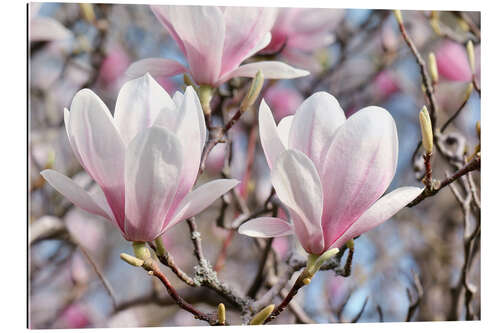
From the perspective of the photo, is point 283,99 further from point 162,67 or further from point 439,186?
point 439,186

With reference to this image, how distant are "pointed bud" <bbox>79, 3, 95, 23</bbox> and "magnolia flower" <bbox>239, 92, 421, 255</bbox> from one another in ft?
1.81

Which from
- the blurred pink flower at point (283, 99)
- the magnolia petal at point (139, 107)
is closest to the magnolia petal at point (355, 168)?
the magnolia petal at point (139, 107)

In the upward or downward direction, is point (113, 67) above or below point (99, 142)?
above

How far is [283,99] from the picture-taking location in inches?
58.4

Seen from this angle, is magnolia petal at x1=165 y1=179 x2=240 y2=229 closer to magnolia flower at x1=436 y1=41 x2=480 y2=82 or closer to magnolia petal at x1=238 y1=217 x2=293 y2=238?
magnolia petal at x1=238 y1=217 x2=293 y2=238

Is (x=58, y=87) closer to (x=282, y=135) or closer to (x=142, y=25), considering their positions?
(x=142, y=25)

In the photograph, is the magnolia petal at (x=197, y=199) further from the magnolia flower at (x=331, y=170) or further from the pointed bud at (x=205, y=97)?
the pointed bud at (x=205, y=97)

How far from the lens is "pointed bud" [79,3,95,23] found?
4.58 feet

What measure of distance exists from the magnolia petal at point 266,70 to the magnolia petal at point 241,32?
0.4 inches

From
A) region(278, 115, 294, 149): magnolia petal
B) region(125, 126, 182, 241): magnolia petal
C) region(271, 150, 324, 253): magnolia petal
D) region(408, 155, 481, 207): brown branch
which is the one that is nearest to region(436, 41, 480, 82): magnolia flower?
region(408, 155, 481, 207): brown branch

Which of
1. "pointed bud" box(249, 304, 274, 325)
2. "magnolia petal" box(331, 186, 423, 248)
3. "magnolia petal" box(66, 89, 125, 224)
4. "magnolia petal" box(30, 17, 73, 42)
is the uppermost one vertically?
"magnolia petal" box(30, 17, 73, 42)

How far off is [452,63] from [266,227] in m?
0.74

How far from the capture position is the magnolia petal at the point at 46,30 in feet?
4.42

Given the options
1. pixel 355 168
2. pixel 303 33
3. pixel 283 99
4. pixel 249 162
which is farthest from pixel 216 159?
pixel 355 168
